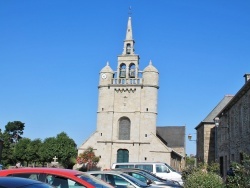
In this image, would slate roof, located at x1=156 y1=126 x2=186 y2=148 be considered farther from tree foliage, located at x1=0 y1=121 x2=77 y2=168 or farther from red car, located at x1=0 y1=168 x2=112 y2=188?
red car, located at x1=0 y1=168 x2=112 y2=188

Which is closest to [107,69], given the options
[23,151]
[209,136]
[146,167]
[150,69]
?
[150,69]

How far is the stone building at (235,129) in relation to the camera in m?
23.2

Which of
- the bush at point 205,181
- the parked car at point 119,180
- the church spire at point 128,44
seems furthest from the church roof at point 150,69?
the parked car at point 119,180

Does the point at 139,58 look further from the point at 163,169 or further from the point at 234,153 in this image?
the point at 163,169

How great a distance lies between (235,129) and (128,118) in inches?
980

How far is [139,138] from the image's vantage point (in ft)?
163

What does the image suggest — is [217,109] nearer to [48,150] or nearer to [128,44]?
[128,44]

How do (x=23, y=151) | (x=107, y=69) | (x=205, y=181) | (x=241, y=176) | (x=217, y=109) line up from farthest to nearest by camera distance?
(x=23, y=151)
(x=107, y=69)
(x=217, y=109)
(x=205, y=181)
(x=241, y=176)

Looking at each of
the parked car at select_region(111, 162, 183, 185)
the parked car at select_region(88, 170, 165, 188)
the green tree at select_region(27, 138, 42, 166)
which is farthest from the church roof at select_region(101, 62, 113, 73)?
the parked car at select_region(88, 170, 165, 188)

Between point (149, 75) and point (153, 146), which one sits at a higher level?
point (149, 75)

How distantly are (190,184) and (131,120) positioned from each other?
38610 mm

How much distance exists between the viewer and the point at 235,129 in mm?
27375

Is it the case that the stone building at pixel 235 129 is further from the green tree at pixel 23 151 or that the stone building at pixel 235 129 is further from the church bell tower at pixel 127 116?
the green tree at pixel 23 151

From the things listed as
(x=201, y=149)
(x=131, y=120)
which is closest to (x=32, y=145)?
(x=131, y=120)
